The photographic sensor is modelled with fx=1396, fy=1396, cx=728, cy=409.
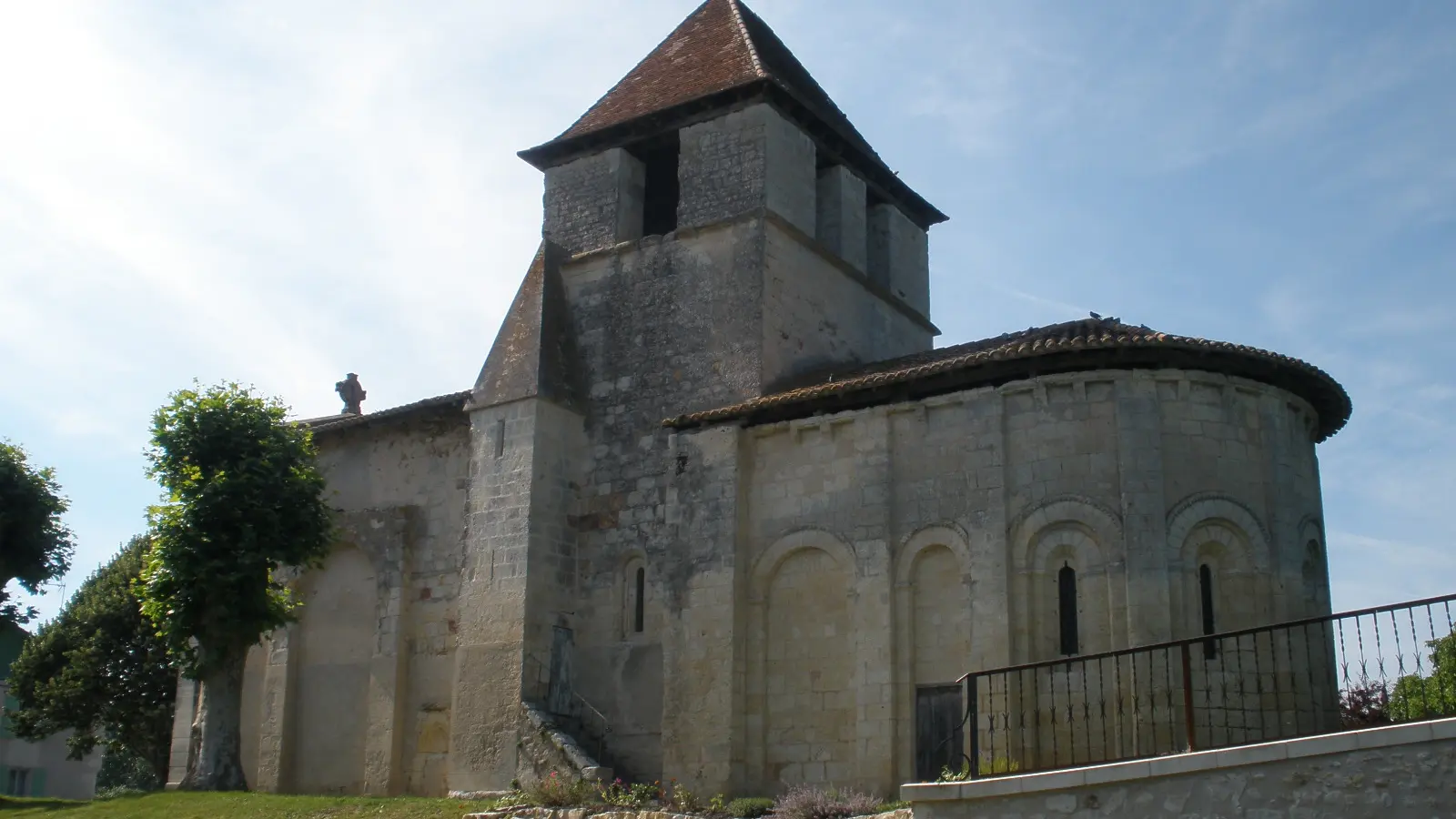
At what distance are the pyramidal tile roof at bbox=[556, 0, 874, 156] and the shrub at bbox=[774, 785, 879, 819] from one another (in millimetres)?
11113

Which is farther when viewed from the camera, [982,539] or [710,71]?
[710,71]

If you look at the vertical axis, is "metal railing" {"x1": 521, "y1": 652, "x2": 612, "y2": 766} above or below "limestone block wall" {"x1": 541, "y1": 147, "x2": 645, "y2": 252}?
below

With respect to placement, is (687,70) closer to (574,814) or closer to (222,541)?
(222,541)

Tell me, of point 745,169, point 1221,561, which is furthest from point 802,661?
point 745,169

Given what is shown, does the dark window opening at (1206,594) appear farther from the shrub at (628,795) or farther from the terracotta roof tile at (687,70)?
the terracotta roof tile at (687,70)

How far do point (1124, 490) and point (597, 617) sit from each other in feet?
28.1

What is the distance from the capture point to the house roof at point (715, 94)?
22109 millimetres

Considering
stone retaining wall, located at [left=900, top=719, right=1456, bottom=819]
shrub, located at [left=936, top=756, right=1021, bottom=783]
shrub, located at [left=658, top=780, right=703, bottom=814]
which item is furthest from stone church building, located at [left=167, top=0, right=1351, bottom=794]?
stone retaining wall, located at [left=900, top=719, right=1456, bottom=819]

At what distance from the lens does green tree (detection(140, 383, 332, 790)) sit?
21.3 meters

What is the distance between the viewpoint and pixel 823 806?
48.3ft

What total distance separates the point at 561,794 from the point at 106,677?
1601 cm

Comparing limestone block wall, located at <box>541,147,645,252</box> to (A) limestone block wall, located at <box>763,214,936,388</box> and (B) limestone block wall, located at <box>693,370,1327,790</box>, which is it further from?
(B) limestone block wall, located at <box>693,370,1327,790</box>

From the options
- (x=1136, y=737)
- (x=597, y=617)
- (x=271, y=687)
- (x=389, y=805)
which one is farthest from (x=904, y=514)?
(x=271, y=687)

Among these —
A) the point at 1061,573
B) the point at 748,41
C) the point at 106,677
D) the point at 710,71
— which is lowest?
the point at 106,677
